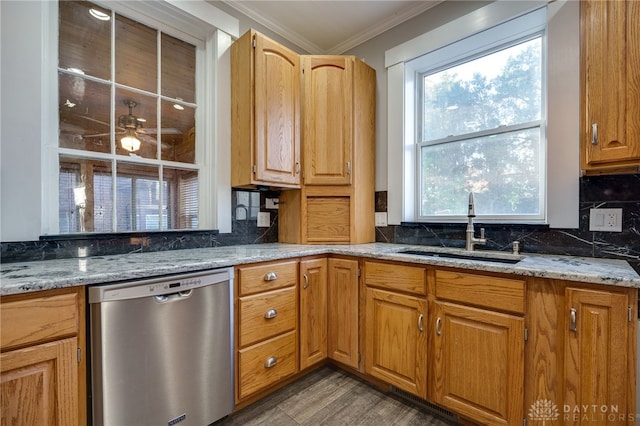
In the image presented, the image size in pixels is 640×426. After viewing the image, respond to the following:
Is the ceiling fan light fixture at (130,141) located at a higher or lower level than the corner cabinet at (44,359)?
higher

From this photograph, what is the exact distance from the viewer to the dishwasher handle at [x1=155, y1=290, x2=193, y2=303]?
1.23 m

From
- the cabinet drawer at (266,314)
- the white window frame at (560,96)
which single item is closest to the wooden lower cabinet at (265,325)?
the cabinet drawer at (266,314)

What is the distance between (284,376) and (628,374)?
62.9 inches

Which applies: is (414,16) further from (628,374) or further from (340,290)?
(628,374)

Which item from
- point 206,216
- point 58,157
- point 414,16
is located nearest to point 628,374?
point 206,216

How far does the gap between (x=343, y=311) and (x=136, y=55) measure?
221 centimetres

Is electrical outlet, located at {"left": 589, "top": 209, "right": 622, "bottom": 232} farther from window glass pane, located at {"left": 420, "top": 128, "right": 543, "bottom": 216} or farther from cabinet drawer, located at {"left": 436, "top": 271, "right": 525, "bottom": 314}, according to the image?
cabinet drawer, located at {"left": 436, "top": 271, "right": 525, "bottom": 314}

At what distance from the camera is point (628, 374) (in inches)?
41.7

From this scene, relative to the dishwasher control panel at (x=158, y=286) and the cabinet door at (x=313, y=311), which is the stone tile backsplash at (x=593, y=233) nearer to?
the cabinet door at (x=313, y=311)

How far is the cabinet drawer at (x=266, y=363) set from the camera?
1.55 meters

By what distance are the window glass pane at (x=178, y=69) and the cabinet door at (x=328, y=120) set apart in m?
0.86

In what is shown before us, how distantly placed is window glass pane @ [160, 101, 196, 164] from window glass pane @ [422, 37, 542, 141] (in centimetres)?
188

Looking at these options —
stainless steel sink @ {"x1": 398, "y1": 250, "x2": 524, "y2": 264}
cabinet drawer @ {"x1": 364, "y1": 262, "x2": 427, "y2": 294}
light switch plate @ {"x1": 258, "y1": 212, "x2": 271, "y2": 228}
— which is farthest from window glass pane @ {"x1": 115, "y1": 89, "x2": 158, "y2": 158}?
stainless steel sink @ {"x1": 398, "y1": 250, "x2": 524, "y2": 264}

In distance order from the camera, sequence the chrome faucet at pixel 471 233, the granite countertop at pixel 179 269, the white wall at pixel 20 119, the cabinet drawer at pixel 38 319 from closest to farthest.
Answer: the cabinet drawer at pixel 38 319, the granite countertop at pixel 179 269, the white wall at pixel 20 119, the chrome faucet at pixel 471 233
